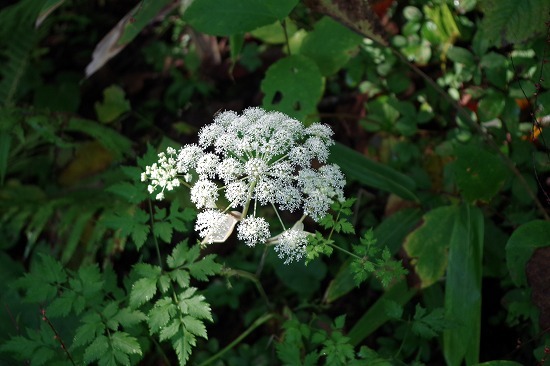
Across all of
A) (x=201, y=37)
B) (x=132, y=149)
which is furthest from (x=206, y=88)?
(x=132, y=149)

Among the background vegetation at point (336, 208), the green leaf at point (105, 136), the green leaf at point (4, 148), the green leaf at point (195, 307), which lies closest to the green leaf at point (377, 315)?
the background vegetation at point (336, 208)

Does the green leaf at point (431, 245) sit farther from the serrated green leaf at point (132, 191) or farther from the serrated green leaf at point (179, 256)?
the serrated green leaf at point (132, 191)

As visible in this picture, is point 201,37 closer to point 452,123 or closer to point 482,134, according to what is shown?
point 452,123

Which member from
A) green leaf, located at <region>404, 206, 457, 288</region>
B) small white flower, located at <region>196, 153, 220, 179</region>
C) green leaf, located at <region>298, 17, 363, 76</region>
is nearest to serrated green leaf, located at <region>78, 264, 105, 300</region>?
small white flower, located at <region>196, 153, 220, 179</region>

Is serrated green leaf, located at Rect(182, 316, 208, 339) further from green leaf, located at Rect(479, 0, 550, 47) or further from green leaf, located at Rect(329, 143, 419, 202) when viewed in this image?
green leaf, located at Rect(479, 0, 550, 47)

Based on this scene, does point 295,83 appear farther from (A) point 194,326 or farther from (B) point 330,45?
(A) point 194,326

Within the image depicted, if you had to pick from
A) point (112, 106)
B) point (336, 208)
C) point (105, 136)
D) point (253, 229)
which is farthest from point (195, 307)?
point (112, 106)
